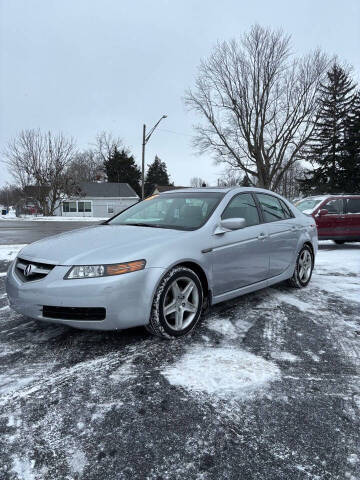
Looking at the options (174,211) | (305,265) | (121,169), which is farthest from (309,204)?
(121,169)

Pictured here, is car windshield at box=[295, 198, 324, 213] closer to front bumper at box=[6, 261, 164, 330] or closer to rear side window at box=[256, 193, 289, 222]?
rear side window at box=[256, 193, 289, 222]

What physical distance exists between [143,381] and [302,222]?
362 centimetres

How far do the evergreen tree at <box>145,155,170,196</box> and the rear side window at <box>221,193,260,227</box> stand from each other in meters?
72.8

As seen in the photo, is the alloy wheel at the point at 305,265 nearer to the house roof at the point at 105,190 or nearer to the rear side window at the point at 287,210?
the rear side window at the point at 287,210

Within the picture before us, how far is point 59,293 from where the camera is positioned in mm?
2811

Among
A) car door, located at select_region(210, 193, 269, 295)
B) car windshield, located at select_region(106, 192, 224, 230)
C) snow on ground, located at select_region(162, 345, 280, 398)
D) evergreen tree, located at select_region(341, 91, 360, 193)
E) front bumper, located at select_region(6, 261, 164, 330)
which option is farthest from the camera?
evergreen tree, located at select_region(341, 91, 360, 193)

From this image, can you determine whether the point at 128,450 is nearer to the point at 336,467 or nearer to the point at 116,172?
the point at 336,467

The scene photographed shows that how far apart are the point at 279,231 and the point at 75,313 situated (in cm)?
280

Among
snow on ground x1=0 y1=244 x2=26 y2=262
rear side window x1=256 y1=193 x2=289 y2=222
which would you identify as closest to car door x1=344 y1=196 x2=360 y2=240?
rear side window x1=256 y1=193 x2=289 y2=222

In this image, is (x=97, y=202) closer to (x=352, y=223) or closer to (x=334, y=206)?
(x=334, y=206)

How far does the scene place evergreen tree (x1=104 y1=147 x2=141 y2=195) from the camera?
61.1 meters

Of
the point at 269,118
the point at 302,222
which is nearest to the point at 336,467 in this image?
the point at 302,222

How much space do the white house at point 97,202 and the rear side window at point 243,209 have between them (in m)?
40.0

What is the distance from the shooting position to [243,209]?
166 inches
